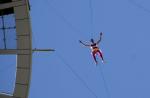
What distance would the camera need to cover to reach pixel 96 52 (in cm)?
2484

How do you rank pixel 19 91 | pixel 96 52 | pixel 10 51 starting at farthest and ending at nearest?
pixel 96 52, pixel 10 51, pixel 19 91

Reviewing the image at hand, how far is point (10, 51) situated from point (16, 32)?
94 cm

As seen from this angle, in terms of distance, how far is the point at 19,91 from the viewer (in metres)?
12.6

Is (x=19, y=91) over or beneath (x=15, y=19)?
beneath

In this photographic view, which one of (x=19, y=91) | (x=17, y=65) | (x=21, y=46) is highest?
(x=21, y=46)

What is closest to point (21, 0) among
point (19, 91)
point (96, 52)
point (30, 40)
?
point (30, 40)

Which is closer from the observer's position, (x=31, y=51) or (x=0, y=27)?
(x=31, y=51)

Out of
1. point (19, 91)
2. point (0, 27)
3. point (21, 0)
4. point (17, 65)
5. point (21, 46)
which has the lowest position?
point (19, 91)

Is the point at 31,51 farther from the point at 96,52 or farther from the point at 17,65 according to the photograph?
the point at 96,52

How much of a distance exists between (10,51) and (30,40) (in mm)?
1170

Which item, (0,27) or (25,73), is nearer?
(25,73)

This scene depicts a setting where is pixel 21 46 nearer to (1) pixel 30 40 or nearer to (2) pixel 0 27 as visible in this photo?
(1) pixel 30 40

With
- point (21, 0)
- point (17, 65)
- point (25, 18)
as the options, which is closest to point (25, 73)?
point (17, 65)

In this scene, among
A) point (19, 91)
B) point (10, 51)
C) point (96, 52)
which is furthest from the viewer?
point (96, 52)
